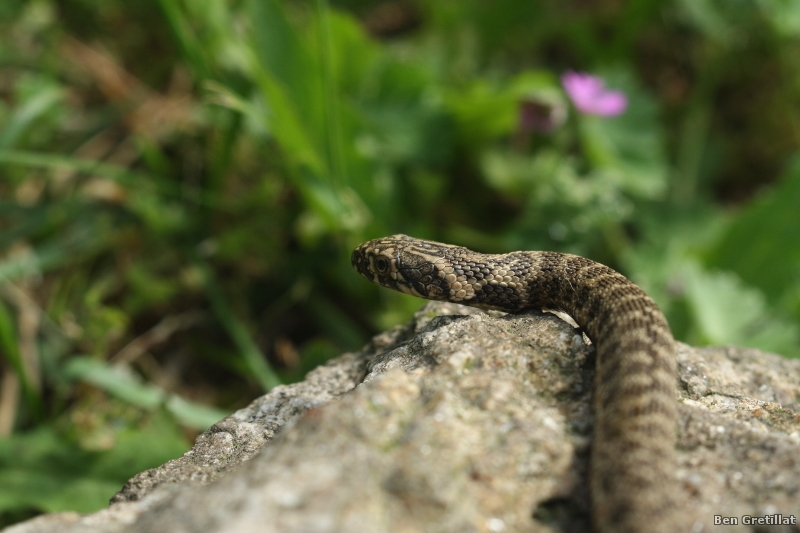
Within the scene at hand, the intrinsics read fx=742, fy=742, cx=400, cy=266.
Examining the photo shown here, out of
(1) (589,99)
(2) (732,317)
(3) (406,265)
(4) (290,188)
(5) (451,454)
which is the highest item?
(1) (589,99)

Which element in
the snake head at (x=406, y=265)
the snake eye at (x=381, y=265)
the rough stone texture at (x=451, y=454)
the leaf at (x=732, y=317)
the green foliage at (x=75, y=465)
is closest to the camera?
the rough stone texture at (x=451, y=454)

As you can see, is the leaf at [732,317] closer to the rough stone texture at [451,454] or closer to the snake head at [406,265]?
the rough stone texture at [451,454]

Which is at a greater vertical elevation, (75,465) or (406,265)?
(406,265)

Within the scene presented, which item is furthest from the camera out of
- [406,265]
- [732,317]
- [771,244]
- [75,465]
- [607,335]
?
[771,244]

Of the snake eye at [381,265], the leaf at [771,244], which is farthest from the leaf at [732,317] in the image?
the snake eye at [381,265]

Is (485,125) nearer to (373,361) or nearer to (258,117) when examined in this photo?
(258,117)

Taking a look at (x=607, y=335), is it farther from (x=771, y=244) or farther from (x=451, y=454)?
(x=771, y=244)

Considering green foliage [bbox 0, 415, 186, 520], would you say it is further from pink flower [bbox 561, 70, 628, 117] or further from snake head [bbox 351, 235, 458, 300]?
pink flower [bbox 561, 70, 628, 117]

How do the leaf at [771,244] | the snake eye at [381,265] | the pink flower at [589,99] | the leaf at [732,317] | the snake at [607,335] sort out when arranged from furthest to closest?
the pink flower at [589,99] → the leaf at [771,244] → the leaf at [732,317] → the snake eye at [381,265] → the snake at [607,335]

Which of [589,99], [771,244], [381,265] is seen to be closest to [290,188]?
[381,265]
